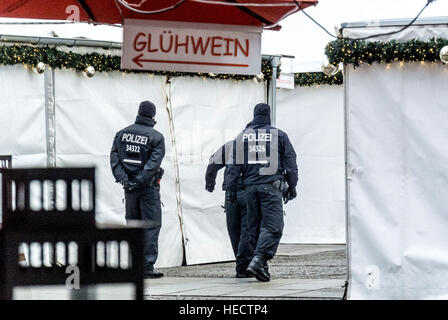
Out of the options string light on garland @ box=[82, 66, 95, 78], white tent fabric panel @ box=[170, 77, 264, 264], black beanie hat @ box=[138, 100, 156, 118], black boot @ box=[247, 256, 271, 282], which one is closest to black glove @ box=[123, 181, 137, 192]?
black beanie hat @ box=[138, 100, 156, 118]

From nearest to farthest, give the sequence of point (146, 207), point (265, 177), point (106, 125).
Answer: point (265, 177)
point (146, 207)
point (106, 125)

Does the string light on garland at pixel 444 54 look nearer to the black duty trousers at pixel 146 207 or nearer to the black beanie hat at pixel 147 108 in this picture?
the black beanie hat at pixel 147 108

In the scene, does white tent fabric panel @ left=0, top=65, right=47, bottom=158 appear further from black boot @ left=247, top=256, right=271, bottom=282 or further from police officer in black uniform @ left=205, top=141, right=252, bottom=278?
black boot @ left=247, top=256, right=271, bottom=282

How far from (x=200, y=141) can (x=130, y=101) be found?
1.24 m

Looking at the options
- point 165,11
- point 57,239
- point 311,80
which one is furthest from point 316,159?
point 57,239

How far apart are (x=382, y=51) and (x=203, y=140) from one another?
522 centimetres

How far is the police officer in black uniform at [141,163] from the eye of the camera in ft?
36.7

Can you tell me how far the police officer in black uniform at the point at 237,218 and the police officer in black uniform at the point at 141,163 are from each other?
0.81 m

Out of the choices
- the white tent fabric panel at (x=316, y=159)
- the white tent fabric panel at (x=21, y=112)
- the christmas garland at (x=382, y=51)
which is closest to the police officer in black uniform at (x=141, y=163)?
the white tent fabric panel at (x=21, y=112)

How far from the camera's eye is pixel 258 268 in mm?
10711

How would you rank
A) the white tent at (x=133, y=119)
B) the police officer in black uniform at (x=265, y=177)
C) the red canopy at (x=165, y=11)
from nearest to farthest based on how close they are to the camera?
1. the red canopy at (x=165, y=11)
2. the police officer in black uniform at (x=265, y=177)
3. the white tent at (x=133, y=119)

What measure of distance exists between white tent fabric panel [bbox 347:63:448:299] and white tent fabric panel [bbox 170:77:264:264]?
4755mm

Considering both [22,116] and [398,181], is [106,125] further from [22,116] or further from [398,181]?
[398,181]
